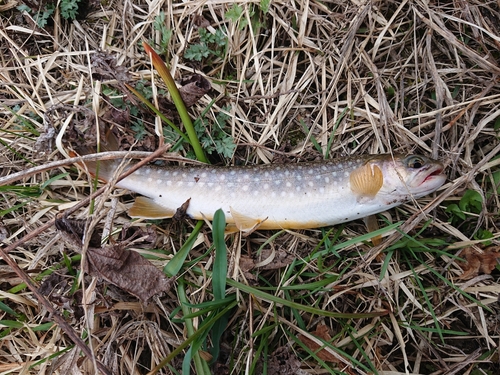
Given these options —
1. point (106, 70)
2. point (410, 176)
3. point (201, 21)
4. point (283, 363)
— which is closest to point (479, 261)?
point (410, 176)

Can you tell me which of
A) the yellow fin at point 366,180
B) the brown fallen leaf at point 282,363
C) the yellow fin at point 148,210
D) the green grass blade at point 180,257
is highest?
the yellow fin at point 366,180

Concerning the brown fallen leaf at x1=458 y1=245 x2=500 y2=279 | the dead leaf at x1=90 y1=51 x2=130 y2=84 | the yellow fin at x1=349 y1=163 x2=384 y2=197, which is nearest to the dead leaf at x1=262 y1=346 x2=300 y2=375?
the yellow fin at x1=349 y1=163 x2=384 y2=197

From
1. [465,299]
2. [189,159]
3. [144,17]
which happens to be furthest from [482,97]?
[144,17]

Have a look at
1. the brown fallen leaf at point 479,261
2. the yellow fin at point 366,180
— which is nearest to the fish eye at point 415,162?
the yellow fin at point 366,180

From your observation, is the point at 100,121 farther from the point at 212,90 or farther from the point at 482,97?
the point at 482,97

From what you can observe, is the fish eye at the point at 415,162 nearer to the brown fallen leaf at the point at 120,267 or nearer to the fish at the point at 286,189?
the fish at the point at 286,189

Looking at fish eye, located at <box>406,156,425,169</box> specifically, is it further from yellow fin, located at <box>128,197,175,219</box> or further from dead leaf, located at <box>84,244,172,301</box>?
dead leaf, located at <box>84,244,172,301</box>

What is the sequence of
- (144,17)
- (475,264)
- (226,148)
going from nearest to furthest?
(475,264) → (226,148) → (144,17)
